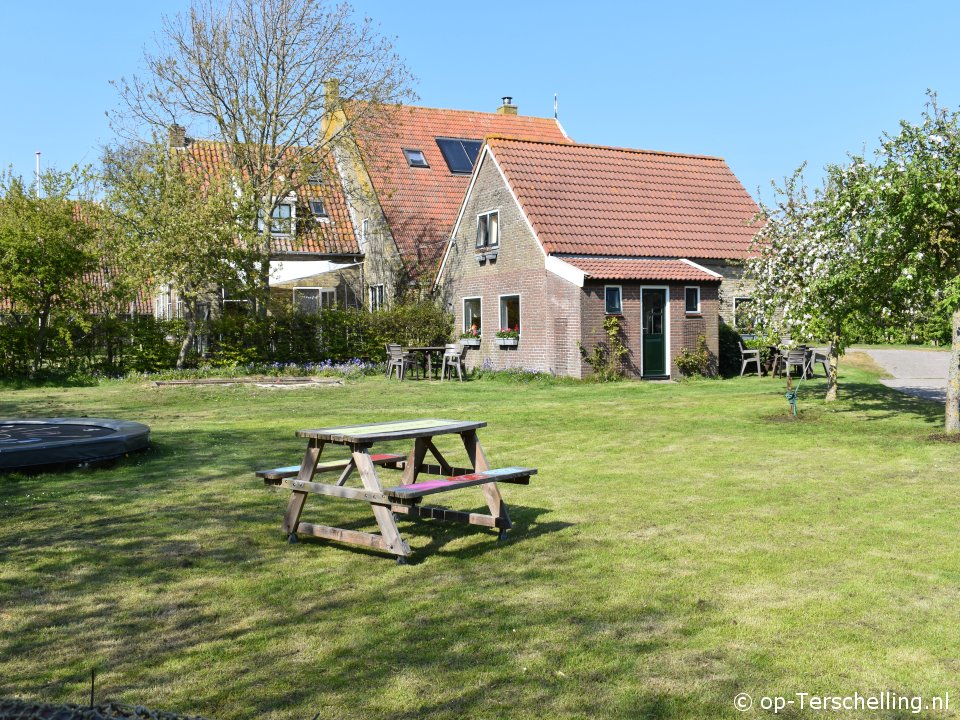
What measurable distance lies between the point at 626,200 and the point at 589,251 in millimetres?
3694

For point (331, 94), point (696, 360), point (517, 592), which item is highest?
point (331, 94)

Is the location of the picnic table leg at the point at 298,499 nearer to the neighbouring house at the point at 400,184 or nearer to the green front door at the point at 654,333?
the green front door at the point at 654,333

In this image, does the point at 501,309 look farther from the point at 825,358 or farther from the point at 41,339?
Result: the point at 41,339

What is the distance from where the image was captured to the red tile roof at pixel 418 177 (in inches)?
1379

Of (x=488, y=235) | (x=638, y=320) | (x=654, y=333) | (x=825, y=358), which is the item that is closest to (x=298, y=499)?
(x=825, y=358)

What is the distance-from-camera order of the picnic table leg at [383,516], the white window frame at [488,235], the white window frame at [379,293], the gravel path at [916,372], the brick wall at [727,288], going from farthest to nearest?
1. the white window frame at [379,293]
2. the brick wall at [727,288]
3. the white window frame at [488,235]
4. the gravel path at [916,372]
5. the picnic table leg at [383,516]

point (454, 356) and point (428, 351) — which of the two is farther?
point (428, 351)

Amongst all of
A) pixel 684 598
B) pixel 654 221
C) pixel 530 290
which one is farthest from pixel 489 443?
pixel 654 221

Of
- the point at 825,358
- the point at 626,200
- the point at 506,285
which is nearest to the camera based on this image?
the point at 825,358

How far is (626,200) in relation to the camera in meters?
29.6

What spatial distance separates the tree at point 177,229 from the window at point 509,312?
26.5 feet

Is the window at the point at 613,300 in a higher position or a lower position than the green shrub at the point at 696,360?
higher

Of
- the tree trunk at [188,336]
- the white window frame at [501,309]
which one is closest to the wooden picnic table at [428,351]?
the white window frame at [501,309]

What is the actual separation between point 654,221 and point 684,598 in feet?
81.9
